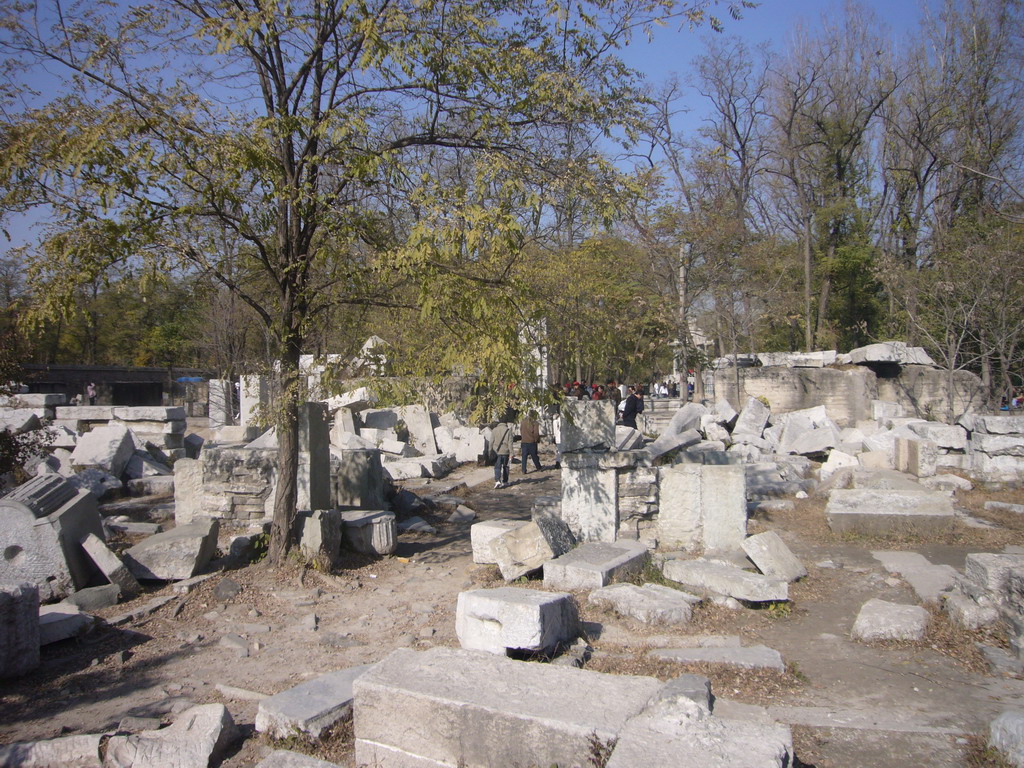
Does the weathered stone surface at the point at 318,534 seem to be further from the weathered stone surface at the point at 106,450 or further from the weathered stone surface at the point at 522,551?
the weathered stone surface at the point at 106,450

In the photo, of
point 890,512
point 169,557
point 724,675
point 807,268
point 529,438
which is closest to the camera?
point 724,675

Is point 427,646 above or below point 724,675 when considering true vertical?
below

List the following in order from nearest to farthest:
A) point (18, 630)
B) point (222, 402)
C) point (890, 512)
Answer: point (18, 630)
point (890, 512)
point (222, 402)

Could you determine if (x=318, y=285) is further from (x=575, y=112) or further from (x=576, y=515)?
(x=576, y=515)

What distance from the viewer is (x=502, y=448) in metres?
12.5

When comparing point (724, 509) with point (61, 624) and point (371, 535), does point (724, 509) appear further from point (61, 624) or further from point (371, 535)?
point (61, 624)

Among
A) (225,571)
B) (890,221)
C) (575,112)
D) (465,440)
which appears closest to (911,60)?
(890,221)

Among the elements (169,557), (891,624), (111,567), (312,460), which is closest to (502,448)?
(312,460)

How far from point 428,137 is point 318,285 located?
76.0 inches

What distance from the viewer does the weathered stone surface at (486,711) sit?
3.24 m

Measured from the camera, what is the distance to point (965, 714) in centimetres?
427

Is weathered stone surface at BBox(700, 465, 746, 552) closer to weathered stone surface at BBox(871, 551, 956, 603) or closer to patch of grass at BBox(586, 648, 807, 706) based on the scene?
weathered stone surface at BBox(871, 551, 956, 603)

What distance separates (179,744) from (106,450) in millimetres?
10318

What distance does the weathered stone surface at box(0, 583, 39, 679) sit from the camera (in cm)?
482
